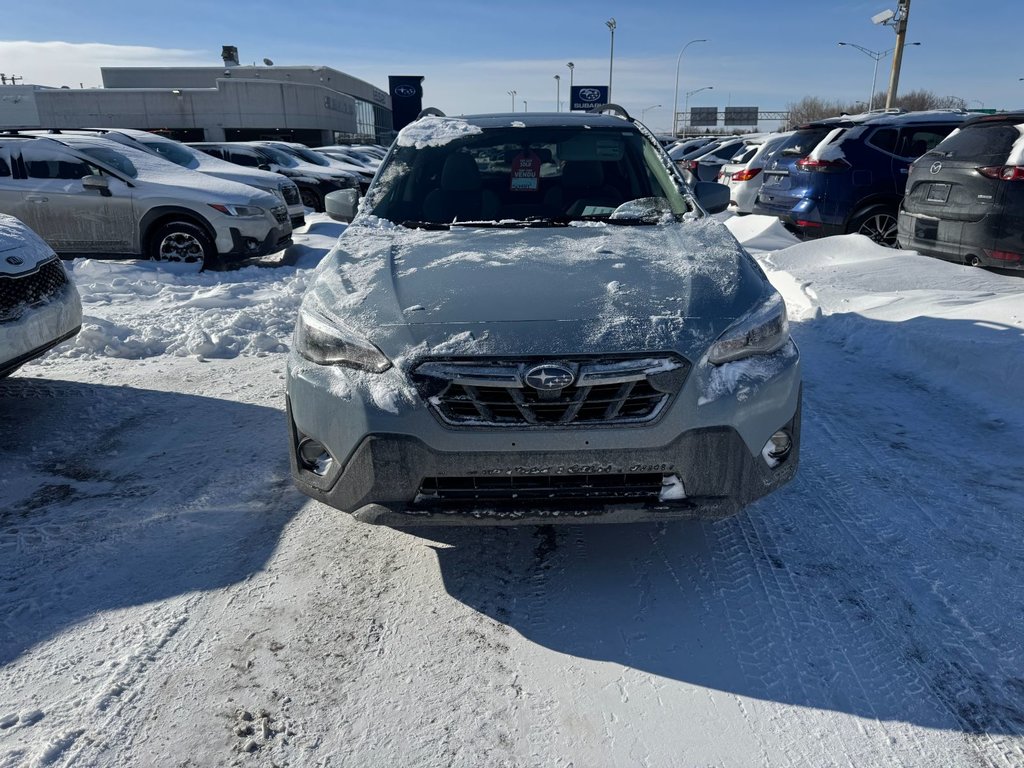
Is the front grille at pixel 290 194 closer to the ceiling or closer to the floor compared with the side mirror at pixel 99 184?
closer to the floor

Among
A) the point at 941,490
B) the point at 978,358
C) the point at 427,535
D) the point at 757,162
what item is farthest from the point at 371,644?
the point at 757,162

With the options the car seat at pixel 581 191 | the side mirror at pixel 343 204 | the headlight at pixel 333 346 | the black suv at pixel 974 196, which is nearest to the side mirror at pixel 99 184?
the side mirror at pixel 343 204

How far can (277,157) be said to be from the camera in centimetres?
1770

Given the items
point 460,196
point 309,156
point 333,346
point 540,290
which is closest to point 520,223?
point 460,196

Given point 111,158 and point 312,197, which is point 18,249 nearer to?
point 111,158

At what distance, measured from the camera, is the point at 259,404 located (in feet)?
15.6

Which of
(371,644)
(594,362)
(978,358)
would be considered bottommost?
(371,644)

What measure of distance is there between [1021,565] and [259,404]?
4152 mm

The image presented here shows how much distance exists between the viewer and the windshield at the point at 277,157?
689 inches

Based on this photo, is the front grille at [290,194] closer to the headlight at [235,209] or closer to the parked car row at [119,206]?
the parked car row at [119,206]

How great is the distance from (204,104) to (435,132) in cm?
5417

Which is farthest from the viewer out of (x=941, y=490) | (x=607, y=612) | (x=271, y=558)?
(x=941, y=490)

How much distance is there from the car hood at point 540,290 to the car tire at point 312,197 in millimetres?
14467

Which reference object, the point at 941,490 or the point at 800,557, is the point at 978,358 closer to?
the point at 941,490
